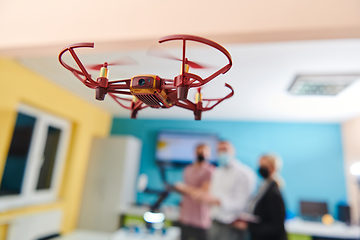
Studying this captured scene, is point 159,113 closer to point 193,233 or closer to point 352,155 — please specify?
point 193,233

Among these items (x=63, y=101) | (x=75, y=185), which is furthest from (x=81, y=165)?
(x=63, y=101)

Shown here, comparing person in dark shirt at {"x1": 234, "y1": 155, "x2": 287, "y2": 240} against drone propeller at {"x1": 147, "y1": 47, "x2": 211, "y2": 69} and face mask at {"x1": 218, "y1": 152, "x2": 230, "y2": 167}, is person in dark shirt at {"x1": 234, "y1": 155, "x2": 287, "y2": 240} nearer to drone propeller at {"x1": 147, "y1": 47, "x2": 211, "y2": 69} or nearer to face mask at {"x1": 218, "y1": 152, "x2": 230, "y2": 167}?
face mask at {"x1": 218, "y1": 152, "x2": 230, "y2": 167}

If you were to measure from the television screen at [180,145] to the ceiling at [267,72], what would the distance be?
1.73ft

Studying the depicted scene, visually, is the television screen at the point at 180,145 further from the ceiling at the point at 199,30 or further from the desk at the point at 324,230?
the ceiling at the point at 199,30

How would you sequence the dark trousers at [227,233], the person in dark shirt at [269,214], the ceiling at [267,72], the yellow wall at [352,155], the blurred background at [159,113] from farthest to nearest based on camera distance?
the yellow wall at [352,155]
the dark trousers at [227,233]
the person in dark shirt at [269,214]
the blurred background at [159,113]
the ceiling at [267,72]

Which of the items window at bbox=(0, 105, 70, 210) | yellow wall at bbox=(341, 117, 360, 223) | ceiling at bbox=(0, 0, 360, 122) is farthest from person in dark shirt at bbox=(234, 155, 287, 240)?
window at bbox=(0, 105, 70, 210)

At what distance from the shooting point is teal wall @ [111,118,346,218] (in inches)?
153

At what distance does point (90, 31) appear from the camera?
151 centimetres

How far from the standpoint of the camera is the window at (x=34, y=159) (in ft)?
9.67

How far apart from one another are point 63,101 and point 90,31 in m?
2.32

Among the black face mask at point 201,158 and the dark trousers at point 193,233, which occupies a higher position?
the black face mask at point 201,158

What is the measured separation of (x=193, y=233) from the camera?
2.96 metres

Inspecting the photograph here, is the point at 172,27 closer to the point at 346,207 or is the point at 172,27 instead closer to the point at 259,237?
the point at 259,237

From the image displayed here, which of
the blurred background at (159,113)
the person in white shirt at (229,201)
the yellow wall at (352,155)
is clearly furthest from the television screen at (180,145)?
the yellow wall at (352,155)
